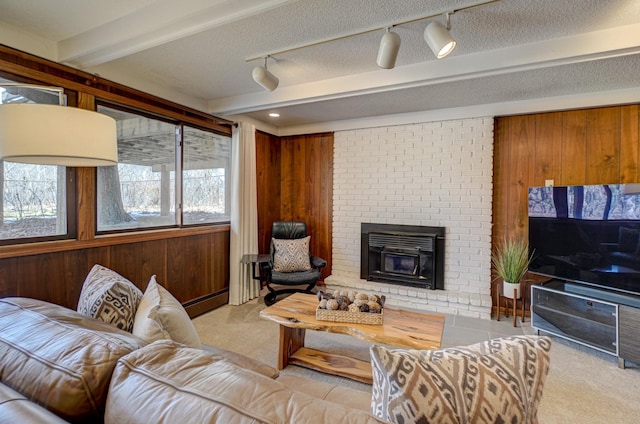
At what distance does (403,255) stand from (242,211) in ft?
6.95

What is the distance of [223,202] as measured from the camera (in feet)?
13.1

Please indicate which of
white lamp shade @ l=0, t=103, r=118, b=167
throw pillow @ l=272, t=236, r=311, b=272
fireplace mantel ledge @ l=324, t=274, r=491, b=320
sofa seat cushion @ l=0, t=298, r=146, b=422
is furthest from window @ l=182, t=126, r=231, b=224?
sofa seat cushion @ l=0, t=298, r=146, b=422

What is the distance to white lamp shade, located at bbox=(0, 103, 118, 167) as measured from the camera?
4.16 feet

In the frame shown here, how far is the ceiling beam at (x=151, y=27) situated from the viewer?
5.50ft

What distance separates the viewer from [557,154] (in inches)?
134

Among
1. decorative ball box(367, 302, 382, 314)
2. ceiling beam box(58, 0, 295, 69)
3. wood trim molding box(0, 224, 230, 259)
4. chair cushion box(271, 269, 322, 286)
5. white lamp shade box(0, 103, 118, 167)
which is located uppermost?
ceiling beam box(58, 0, 295, 69)

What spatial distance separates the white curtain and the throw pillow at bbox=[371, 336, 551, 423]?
3.32 metres

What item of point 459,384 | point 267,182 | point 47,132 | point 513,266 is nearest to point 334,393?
point 459,384

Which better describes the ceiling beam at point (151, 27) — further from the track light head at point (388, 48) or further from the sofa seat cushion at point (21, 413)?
the sofa seat cushion at point (21, 413)

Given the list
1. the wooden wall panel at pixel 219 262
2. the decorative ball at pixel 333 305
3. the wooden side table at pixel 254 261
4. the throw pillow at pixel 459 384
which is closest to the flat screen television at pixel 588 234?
the decorative ball at pixel 333 305

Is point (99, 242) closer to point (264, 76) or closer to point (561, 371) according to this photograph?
point (264, 76)

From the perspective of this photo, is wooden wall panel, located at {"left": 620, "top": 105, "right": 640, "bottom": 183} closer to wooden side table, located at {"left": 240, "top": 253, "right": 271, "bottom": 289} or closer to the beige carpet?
the beige carpet

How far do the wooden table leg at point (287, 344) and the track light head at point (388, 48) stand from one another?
198 cm

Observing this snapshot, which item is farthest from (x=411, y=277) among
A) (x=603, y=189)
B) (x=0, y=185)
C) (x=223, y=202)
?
(x=0, y=185)
